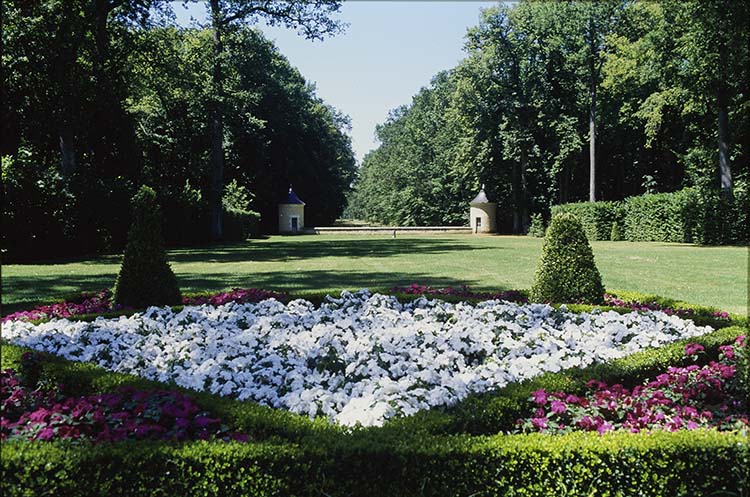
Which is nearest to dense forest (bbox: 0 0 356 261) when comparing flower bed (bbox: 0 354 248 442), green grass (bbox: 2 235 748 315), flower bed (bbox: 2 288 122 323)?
green grass (bbox: 2 235 748 315)

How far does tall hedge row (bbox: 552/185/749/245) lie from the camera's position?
88.1 feet

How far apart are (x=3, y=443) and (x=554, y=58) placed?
148 ft

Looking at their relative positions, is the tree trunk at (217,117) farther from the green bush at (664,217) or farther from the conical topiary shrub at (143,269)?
the green bush at (664,217)

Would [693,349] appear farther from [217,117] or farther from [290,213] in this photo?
[290,213]

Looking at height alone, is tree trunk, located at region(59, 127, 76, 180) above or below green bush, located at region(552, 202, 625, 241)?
above

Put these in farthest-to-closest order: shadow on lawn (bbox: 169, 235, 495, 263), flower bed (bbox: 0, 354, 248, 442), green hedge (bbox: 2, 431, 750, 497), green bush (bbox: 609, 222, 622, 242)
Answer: green bush (bbox: 609, 222, 622, 242) < shadow on lawn (bbox: 169, 235, 495, 263) < flower bed (bbox: 0, 354, 248, 442) < green hedge (bbox: 2, 431, 750, 497)

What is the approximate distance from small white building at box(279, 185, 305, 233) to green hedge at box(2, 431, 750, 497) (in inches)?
1857

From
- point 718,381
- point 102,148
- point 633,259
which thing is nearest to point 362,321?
point 718,381

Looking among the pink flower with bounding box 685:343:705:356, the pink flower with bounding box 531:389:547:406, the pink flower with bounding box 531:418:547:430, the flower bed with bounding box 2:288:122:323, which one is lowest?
the pink flower with bounding box 531:418:547:430

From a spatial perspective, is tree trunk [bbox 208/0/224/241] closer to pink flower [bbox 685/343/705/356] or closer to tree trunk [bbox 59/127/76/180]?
tree trunk [bbox 59/127/76/180]

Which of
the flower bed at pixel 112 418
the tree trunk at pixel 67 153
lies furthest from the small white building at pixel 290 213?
the flower bed at pixel 112 418

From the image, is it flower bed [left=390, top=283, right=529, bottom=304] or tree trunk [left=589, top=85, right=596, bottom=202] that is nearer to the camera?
flower bed [left=390, top=283, right=529, bottom=304]

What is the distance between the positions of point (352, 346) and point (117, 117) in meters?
24.7

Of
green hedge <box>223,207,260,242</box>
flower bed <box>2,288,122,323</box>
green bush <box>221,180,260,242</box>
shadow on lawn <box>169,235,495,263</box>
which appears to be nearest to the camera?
flower bed <box>2,288,122,323</box>
